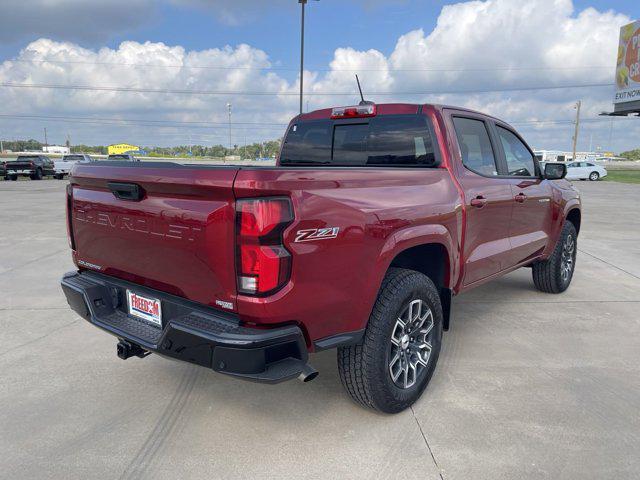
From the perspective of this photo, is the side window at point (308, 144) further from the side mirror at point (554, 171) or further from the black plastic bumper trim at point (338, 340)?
the side mirror at point (554, 171)

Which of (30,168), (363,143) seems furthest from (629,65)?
(363,143)

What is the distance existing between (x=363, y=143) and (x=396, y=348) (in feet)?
5.52

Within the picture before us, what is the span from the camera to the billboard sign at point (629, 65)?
140 feet

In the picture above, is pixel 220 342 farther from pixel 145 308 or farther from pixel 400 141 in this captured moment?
pixel 400 141

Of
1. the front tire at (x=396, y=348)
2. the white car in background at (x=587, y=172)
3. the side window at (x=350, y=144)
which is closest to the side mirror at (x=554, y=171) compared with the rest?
the side window at (x=350, y=144)

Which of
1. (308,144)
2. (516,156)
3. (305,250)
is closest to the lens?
(305,250)

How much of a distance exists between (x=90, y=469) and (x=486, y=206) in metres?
3.07

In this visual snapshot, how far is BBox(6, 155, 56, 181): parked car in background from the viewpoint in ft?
92.2

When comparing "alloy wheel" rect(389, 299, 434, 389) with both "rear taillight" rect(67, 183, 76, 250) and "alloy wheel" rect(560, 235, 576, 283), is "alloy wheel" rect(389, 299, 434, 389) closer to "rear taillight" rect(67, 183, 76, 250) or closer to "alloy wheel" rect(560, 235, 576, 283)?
"rear taillight" rect(67, 183, 76, 250)

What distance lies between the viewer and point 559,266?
213 inches

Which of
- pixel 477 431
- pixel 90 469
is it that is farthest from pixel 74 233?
pixel 477 431

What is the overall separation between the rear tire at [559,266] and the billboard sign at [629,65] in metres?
46.8

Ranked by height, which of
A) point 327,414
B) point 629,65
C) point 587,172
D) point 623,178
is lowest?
point 327,414

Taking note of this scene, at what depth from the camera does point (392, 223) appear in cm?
274
